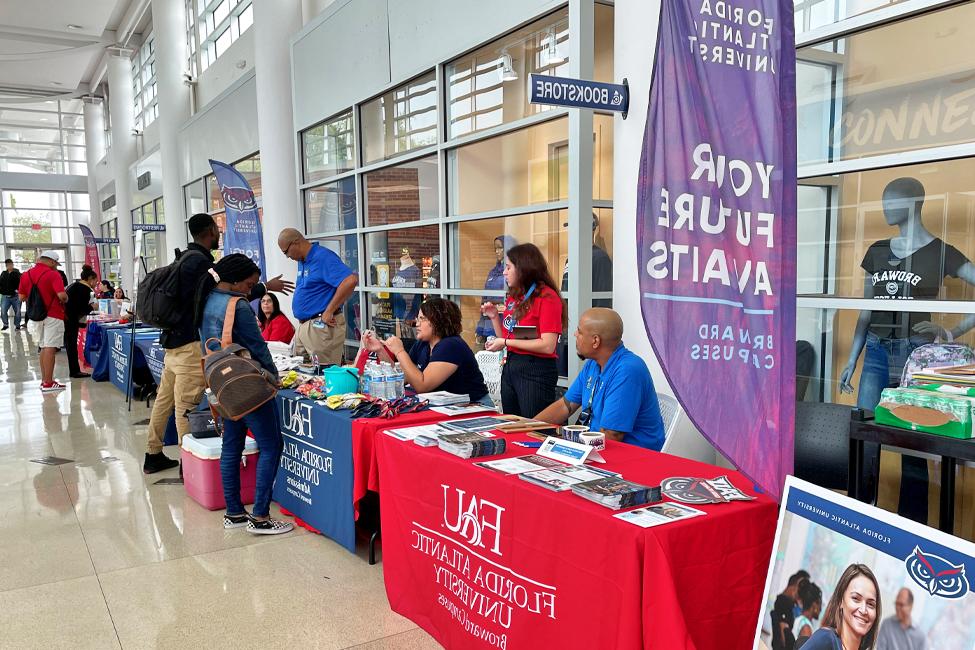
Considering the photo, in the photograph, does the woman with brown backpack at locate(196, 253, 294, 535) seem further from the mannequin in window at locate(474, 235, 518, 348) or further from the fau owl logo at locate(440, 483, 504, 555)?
the mannequin in window at locate(474, 235, 518, 348)

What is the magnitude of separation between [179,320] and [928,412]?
12.6 ft

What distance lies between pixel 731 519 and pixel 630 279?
1961mm

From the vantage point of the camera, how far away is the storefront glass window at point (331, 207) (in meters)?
7.09

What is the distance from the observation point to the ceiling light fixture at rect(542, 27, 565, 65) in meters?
4.27

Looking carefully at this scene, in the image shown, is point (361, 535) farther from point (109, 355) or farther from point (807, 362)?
point (109, 355)

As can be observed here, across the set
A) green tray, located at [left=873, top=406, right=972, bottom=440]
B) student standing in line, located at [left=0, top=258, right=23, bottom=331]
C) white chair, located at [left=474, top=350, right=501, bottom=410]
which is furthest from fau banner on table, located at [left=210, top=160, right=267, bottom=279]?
student standing in line, located at [left=0, top=258, right=23, bottom=331]

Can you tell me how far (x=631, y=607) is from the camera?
5.27ft

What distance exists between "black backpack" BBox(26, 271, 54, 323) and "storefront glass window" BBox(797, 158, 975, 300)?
8.65m

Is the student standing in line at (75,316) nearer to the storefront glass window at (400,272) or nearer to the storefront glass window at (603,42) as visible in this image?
the storefront glass window at (400,272)

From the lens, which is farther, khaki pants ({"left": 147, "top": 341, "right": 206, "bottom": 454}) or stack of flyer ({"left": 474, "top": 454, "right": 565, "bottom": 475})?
khaki pants ({"left": 147, "top": 341, "right": 206, "bottom": 454})

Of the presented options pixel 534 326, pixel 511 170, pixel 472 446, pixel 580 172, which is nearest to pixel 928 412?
pixel 472 446

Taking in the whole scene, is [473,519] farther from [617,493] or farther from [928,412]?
[928,412]

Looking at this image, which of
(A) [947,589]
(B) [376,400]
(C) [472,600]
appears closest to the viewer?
(A) [947,589]

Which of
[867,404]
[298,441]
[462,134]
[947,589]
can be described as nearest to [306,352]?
[298,441]
